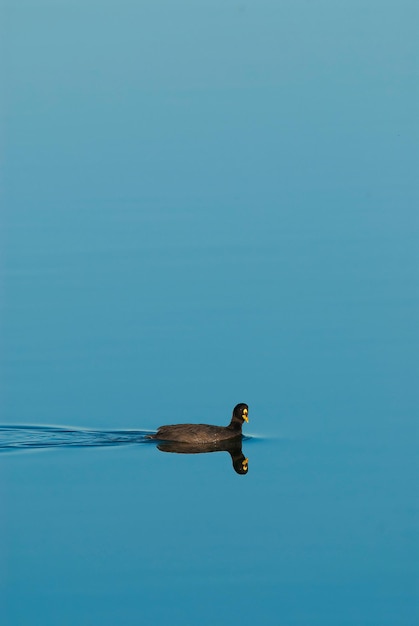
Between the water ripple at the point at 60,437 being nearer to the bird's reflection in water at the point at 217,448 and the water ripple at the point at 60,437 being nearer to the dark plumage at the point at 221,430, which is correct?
the bird's reflection in water at the point at 217,448

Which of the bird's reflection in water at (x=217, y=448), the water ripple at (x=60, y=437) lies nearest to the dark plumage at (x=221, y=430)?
the bird's reflection in water at (x=217, y=448)

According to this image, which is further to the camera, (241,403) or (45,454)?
(241,403)

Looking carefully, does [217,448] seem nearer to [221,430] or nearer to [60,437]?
[221,430]

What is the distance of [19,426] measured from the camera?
17.2 m

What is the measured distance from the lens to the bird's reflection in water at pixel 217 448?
16.7 m

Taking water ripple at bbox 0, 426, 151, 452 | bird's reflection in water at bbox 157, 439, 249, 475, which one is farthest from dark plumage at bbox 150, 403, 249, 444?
water ripple at bbox 0, 426, 151, 452

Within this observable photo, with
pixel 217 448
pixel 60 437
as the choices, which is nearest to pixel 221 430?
pixel 217 448

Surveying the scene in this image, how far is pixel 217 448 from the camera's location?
1748 cm

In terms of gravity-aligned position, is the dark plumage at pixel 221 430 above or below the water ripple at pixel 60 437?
above

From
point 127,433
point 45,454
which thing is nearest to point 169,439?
point 127,433

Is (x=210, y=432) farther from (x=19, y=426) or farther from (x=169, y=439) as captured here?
(x=19, y=426)

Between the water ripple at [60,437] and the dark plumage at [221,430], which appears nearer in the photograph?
the water ripple at [60,437]

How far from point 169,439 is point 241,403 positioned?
1.25 metres

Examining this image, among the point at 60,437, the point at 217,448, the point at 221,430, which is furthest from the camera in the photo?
the point at 221,430
